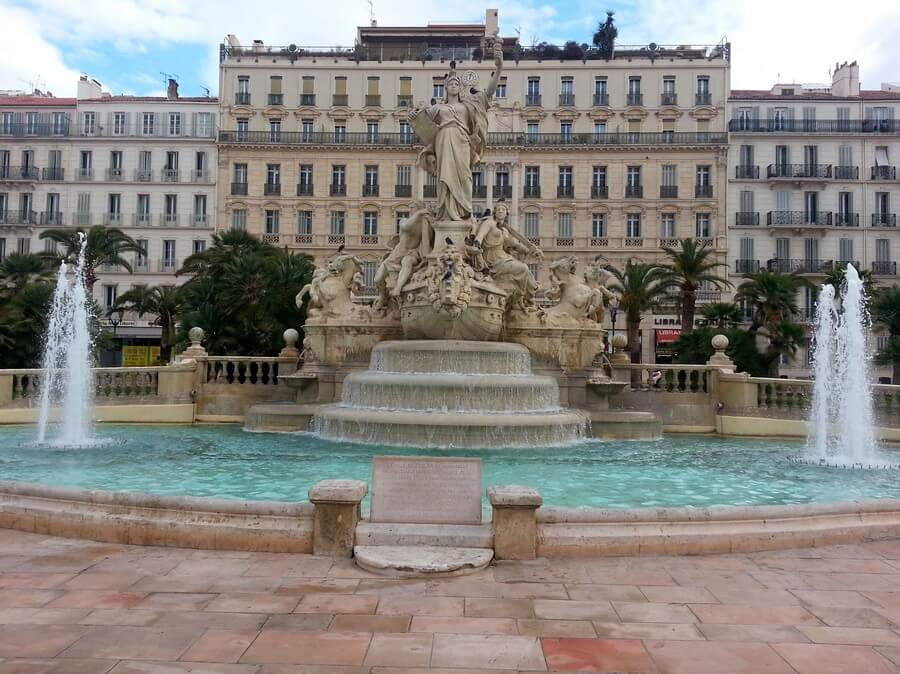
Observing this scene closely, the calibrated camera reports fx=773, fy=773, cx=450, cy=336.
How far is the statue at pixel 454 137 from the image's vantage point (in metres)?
18.8

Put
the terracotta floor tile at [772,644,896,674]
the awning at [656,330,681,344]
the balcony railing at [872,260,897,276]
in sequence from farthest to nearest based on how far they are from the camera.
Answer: the awning at [656,330,681,344], the balcony railing at [872,260,897,276], the terracotta floor tile at [772,644,896,674]

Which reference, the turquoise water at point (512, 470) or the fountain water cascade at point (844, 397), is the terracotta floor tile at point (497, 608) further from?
the fountain water cascade at point (844, 397)

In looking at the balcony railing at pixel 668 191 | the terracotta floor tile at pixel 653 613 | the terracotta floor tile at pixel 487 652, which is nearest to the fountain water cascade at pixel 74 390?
the terracotta floor tile at pixel 487 652

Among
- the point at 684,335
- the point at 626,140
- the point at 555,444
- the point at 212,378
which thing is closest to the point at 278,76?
the point at 626,140

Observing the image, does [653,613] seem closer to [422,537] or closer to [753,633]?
[753,633]

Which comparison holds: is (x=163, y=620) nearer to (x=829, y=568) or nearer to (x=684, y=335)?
(x=829, y=568)

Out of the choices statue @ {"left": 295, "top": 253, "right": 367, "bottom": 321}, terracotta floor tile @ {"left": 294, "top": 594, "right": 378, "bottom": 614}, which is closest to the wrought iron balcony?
statue @ {"left": 295, "top": 253, "right": 367, "bottom": 321}

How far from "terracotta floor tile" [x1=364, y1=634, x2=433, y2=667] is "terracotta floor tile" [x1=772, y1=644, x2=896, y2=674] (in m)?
1.99

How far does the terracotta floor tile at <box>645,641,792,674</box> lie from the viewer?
13.4ft

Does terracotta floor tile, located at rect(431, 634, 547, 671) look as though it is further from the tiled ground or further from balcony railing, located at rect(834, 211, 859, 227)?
balcony railing, located at rect(834, 211, 859, 227)

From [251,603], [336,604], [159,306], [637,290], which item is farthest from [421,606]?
[159,306]

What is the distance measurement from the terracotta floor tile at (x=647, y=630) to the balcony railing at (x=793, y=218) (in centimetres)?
5021

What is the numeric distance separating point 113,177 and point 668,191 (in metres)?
37.1

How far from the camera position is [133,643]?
4.31 m
